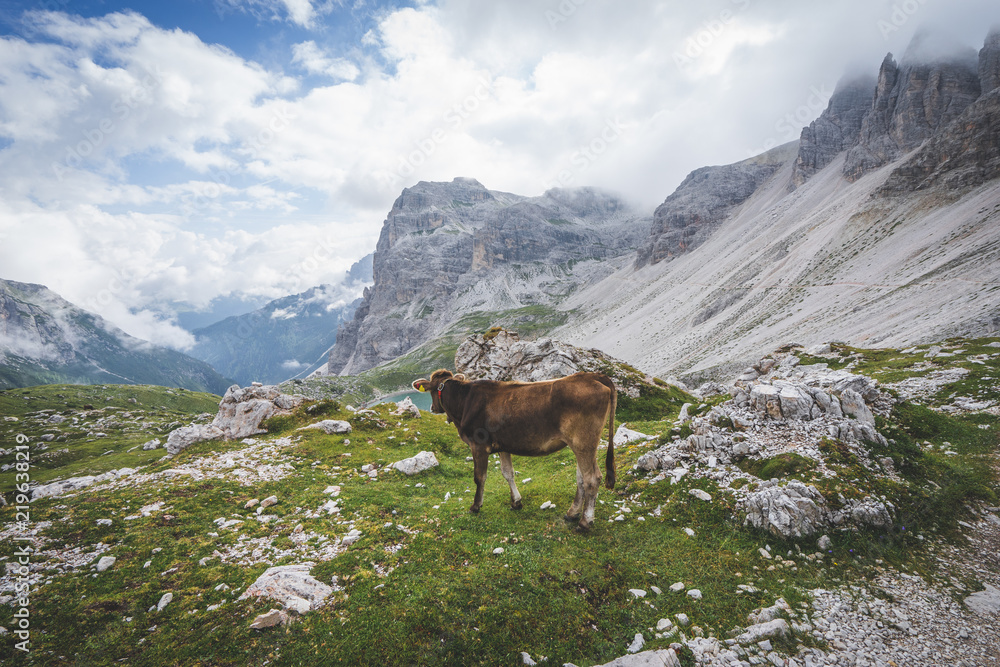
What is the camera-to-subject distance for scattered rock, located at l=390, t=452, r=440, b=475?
50.3 feet

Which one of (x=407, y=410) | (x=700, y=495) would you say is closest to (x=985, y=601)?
(x=700, y=495)

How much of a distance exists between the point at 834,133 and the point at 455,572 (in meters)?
275

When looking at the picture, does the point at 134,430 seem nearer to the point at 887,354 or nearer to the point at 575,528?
the point at 575,528

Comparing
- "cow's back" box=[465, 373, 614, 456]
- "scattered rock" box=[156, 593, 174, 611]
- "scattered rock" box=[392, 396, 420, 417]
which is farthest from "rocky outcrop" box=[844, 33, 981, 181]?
"scattered rock" box=[156, 593, 174, 611]

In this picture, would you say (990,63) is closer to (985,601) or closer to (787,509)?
(985,601)

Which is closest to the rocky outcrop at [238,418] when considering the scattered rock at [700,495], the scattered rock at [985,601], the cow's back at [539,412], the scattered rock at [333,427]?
the scattered rock at [333,427]

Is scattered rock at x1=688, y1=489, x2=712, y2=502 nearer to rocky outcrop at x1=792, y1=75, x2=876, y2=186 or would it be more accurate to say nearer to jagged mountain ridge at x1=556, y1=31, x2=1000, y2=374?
jagged mountain ridge at x1=556, y1=31, x2=1000, y2=374

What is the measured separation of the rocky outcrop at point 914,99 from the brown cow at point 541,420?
207 meters

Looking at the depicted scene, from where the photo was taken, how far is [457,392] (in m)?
12.0

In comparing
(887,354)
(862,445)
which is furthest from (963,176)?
(862,445)

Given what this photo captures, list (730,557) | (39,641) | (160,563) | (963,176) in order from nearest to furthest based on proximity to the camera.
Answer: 1. (39,641)
2. (730,557)
3. (160,563)
4. (963,176)

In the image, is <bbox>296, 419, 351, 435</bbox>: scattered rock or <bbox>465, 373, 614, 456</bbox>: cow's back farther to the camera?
<bbox>296, 419, 351, 435</bbox>: scattered rock

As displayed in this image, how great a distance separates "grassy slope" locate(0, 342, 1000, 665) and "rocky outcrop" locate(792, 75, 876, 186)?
24407 centimetres

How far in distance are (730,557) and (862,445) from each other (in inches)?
228
